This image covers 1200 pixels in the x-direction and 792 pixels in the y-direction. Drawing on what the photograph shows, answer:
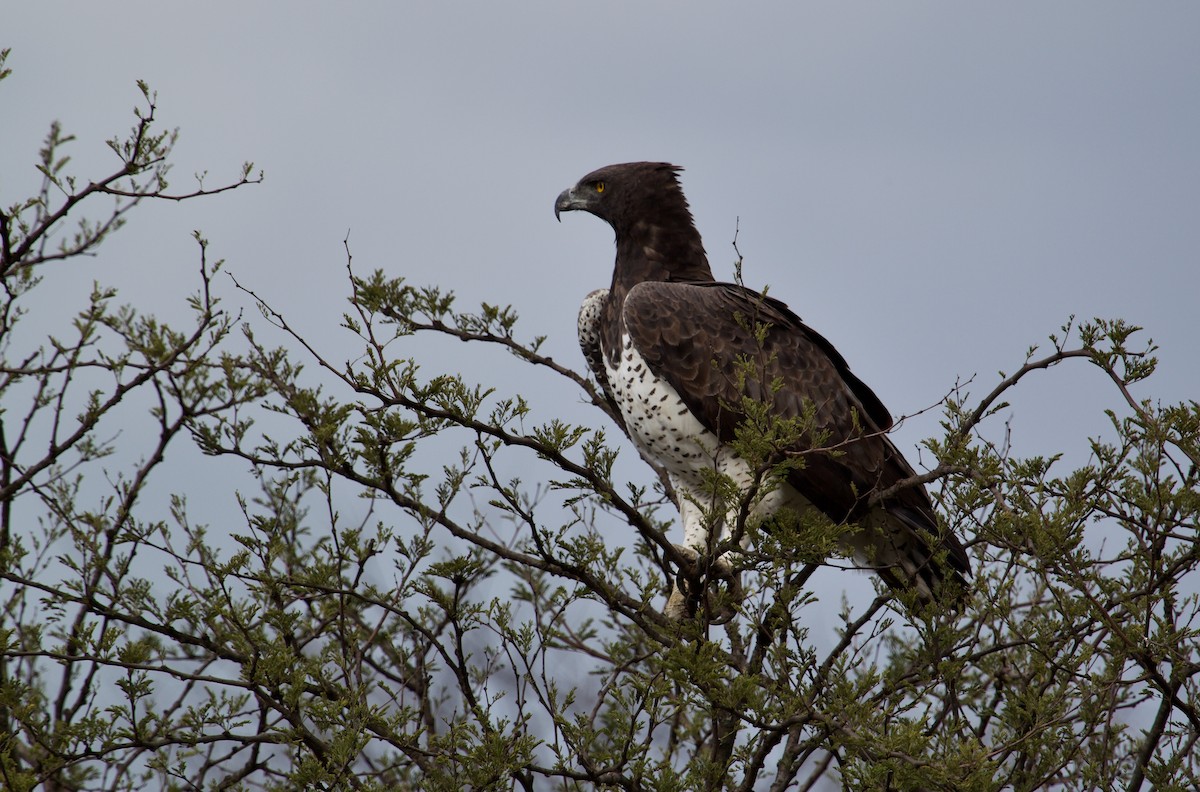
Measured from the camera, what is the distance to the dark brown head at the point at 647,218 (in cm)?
738

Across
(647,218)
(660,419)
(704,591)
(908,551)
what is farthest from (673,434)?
(704,591)

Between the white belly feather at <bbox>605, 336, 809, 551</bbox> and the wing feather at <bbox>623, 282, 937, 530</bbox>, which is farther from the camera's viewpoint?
the white belly feather at <bbox>605, 336, 809, 551</bbox>

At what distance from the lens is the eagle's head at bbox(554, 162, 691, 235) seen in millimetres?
7551

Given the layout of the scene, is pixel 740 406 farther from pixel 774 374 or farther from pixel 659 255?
pixel 659 255

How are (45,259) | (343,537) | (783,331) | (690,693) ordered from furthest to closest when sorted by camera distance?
1. (783,331)
2. (45,259)
3. (343,537)
4. (690,693)

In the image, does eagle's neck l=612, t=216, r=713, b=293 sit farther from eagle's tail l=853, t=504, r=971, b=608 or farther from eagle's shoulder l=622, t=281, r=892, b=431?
eagle's tail l=853, t=504, r=971, b=608

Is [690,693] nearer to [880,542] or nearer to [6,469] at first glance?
[880,542]

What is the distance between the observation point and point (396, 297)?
5168 mm

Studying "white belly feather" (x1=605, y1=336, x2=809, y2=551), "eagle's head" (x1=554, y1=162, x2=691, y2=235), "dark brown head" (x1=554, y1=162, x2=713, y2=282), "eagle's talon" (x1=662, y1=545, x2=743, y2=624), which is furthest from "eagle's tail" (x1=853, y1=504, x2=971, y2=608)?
"eagle's head" (x1=554, y1=162, x2=691, y2=235)

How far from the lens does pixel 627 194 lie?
25.1ft

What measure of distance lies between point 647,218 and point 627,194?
232 mm

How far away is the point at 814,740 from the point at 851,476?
171cm

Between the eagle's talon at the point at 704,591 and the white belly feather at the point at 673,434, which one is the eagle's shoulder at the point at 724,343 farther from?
the eagle's talon at the point at 704,591

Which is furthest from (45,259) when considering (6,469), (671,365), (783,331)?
(783,331)
